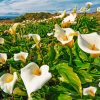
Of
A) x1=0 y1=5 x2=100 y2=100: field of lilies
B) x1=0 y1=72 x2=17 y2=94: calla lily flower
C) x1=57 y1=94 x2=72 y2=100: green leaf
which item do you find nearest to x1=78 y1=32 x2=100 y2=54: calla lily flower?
x1=0 y1=5 x2=100 y2=100: field of lilies

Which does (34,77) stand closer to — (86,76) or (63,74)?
(63,74)

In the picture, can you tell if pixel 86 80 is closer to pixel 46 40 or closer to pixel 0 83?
pixel 0 83

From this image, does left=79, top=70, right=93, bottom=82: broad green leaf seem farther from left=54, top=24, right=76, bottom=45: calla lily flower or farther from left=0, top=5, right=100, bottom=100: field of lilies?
left=54, top=24, right=76, bottom=45: calla lily flower

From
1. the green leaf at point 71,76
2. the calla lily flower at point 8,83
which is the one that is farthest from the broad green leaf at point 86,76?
the calla lily flower at point 8,83

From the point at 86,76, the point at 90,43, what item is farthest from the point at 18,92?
the point at 90,43

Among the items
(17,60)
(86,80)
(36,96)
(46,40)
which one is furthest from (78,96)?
(46,40)

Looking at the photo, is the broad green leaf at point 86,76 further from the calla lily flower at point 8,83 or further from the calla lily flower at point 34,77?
the calla lily flower at point 8,83
